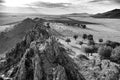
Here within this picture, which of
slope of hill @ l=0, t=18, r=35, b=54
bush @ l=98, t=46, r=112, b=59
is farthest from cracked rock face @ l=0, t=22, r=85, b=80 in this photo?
slope of hill @ l=0, t=18, r=35, b=54

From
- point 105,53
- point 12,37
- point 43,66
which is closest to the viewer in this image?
point 43,66

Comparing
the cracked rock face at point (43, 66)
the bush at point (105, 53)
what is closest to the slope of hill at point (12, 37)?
the cracked rock face at point (43, 66)

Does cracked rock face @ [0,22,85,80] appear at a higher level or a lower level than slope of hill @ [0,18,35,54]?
higher

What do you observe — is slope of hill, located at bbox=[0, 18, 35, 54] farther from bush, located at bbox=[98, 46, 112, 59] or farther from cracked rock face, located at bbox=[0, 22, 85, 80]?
bush, located at bbox=[98, 46, 112, 59]

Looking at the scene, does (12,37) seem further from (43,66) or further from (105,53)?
(43,66)

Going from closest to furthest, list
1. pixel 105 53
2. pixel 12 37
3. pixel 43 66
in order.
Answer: pixel 43 66 → pixel 105 53 → pixel 12 37

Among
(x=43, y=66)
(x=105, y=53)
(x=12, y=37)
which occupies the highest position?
(x=43, y=66)

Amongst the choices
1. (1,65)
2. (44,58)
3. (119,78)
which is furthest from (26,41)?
(119,78)

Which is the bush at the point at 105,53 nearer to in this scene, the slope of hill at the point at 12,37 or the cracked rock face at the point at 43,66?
the cracked rock face at the point at 43,66

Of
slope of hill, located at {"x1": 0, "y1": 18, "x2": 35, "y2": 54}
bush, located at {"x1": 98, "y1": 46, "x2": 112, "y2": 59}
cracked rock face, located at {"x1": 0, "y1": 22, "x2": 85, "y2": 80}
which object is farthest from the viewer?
slope of hill, located at {"x1": 0, "y1": 18, "x2": 35, "y2": 54}

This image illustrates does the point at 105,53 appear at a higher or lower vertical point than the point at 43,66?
lower

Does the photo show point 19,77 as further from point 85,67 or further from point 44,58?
point 85,67

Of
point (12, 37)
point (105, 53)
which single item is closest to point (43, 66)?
point (105, 53)

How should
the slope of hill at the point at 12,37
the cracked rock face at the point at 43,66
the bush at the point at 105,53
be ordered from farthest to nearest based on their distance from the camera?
1. the slope of hill at the point at 12,37
2. the bush at the point at 105,53
3. the cracked rock face at the point at 43,66
